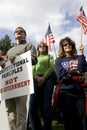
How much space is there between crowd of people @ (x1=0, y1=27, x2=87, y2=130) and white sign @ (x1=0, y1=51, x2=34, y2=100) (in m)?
0.12

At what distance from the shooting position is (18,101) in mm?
6676

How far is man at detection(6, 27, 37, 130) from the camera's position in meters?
6.62

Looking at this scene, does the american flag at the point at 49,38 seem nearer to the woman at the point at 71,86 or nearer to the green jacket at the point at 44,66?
the green jacket at the point at 44,66

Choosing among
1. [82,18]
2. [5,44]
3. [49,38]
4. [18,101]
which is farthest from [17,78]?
[5,44]

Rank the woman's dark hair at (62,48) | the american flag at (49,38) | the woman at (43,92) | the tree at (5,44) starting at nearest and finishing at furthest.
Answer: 1. the woman's dark hair at (62,48)
2. the woman at (43,92)
3. the american flag at (49,38)
4. the tree at (5,44)

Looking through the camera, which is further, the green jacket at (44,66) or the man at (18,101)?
the green jacket at (44,66)

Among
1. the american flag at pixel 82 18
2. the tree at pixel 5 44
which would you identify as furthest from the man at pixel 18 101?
the tree at pixel 5 44

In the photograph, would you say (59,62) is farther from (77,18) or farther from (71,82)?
(77,18)

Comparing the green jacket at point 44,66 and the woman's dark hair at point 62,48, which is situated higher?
the woman's dark hair at point 62,48

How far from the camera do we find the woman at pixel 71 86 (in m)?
6.22

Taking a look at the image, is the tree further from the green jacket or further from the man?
the man

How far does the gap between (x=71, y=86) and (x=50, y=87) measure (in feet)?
2.84

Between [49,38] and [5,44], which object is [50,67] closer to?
[49,38]

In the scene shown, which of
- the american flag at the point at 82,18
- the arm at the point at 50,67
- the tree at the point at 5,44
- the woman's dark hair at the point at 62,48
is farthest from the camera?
the tree at the point at 5,44
